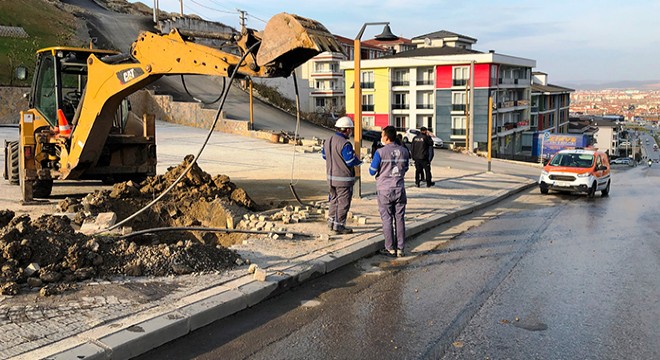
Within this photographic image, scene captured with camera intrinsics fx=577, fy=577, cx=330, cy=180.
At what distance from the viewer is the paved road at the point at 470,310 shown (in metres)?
5.04

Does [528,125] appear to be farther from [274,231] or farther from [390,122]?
[274,231]

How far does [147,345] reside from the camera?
4.93 metres

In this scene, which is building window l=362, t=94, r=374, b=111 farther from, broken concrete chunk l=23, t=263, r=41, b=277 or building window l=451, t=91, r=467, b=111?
broken concrete chunk l=23, t=263, r=41, b=277

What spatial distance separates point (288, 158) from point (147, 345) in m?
18.2

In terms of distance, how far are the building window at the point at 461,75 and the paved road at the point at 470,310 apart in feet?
163

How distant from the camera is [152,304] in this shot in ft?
18.6

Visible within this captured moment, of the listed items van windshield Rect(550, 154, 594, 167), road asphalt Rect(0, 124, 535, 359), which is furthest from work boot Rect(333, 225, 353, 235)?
van windshield Rect(550, 154, 594, 167)

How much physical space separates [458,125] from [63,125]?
166 feet

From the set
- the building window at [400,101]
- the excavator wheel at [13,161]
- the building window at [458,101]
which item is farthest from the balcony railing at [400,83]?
the excavator wheel at [13,161]

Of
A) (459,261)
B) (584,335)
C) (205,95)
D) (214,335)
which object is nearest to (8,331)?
(214,335)

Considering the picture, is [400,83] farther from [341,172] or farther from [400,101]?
[341,172]

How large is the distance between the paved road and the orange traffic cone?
Result: 6.61 m

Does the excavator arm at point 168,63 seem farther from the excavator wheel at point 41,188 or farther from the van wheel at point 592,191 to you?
the van wheel at point 592,191

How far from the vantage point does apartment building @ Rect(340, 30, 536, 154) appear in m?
57.1
